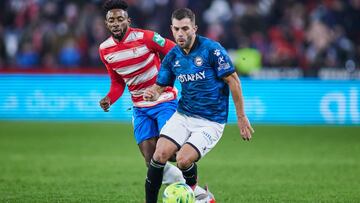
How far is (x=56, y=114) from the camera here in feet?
58.6

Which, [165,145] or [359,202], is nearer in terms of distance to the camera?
[165,145]

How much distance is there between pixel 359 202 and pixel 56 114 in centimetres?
1078

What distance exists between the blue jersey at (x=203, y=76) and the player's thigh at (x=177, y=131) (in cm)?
12

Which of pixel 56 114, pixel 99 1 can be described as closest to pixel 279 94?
pixel 56 114

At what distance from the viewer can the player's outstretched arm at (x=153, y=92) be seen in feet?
25.7

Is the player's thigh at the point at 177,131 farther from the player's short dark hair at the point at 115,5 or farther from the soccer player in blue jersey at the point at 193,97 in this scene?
the player's short dark hair at the point at 115,5

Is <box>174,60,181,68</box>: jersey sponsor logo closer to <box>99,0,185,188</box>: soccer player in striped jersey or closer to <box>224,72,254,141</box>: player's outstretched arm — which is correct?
<box>224,72,254,141</box>: player's outstretched arm

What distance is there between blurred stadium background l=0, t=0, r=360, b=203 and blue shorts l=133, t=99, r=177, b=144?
2.68 ft

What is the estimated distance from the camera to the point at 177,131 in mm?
7703

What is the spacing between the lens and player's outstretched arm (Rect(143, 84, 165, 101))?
25.7 ft

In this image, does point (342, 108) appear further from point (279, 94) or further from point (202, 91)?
point (202, 91)

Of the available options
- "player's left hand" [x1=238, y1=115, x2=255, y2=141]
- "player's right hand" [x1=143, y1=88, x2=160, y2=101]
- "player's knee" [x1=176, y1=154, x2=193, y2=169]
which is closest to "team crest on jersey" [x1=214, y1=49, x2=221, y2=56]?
"player's left hand" [x1=238, y1=115, x2=255, y2=141]

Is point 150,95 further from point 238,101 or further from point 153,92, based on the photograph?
point 238,101

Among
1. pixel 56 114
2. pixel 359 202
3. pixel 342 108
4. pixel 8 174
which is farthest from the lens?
pixel 56 114
